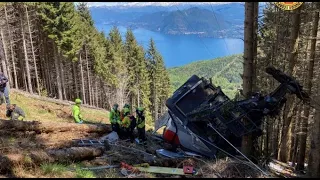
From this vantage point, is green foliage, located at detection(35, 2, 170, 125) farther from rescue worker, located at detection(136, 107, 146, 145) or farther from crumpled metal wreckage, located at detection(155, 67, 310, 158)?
crumpled metal wreckage, located at detection(155, 67, 310, 158)

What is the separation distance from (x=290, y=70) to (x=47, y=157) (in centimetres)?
983

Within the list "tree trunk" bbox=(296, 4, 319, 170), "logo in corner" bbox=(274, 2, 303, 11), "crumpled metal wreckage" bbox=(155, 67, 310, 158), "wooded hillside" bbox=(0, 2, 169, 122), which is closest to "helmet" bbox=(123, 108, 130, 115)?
"crumpled metal wreckage" bbox=(155, 67, 310, 158)

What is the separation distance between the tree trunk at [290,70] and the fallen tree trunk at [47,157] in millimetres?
8376

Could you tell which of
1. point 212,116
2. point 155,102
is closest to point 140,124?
point 212,116

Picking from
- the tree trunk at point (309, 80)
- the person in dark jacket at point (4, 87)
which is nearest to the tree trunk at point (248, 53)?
the tree trunk at point (309, 80)

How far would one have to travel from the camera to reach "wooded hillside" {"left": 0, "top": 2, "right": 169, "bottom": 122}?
113ft

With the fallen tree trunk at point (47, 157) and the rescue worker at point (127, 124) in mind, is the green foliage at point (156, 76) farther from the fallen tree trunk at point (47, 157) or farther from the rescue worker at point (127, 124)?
the fallen tree trunk at point (47, 157)

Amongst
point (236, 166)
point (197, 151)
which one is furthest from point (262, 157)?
point (236, 166)

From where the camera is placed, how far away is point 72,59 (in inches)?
1513

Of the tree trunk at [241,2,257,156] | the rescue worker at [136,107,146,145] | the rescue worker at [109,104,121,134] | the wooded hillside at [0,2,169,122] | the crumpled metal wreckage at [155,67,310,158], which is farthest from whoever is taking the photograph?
the wooded hillside at [0,2,169,122]

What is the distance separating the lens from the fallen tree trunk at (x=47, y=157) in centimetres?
652

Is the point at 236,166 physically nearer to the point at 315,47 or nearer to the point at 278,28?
the point at 315,47

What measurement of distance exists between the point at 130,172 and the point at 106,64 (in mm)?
40461

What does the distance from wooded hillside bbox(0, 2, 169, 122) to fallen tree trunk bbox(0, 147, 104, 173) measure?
22292 mm
